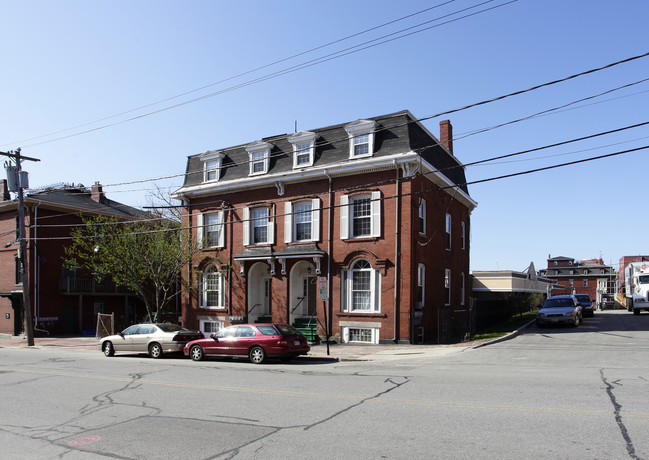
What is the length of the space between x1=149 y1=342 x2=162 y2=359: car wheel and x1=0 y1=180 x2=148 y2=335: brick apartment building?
14.5 m

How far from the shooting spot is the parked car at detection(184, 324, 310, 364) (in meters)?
16.4

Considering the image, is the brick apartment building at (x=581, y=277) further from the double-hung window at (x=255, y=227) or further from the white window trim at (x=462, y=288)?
the double-hung window at (x=255, y=227)

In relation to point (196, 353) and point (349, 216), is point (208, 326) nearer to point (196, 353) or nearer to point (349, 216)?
point (196, 353)

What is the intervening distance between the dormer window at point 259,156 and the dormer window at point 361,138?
4.70m

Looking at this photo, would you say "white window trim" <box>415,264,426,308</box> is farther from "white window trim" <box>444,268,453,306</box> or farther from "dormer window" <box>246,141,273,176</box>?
"dormer window" <box>246,141,273,176</box>

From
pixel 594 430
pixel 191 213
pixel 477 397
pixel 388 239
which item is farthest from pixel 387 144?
pixel 594 430

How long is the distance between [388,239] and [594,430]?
1530 centimetres

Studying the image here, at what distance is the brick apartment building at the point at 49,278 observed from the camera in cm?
3231

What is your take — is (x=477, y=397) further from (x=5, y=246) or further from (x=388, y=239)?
(x=5, y=246)

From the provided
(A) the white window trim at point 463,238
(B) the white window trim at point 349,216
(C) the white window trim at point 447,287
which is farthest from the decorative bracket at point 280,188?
(A) the white window trim at point 463,238

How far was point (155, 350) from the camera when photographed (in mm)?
19594

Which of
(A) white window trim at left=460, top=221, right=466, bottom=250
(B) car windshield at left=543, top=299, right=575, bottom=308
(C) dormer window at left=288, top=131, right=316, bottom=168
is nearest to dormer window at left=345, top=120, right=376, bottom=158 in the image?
(C) dormer window at left=288, top=131, right=316, bottom=168

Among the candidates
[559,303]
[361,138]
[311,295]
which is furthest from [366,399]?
[559,303]

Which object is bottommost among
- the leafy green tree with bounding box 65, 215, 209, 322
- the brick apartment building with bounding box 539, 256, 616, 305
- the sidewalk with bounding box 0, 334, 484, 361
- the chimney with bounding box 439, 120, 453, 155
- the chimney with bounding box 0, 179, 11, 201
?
the brick apartment building with bounding box 539, 256, 616, 305
